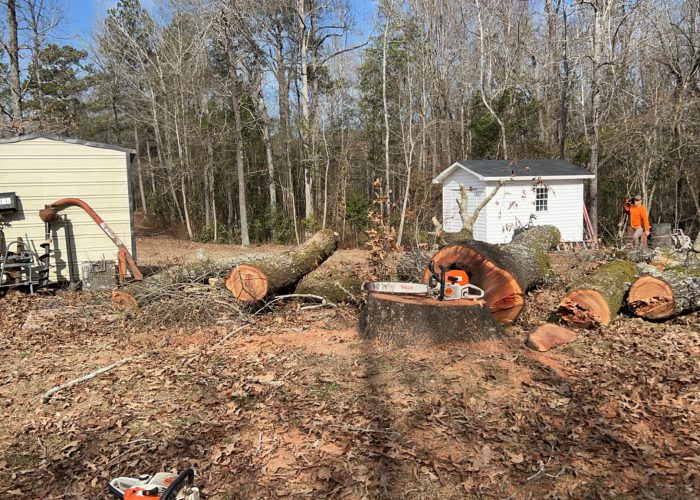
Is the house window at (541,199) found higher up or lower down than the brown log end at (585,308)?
higher up

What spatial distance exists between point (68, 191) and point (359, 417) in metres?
8.31

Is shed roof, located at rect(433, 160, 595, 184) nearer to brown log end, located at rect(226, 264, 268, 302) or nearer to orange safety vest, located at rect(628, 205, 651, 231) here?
orange safety vest, located at rect(628, 205, 651, 231)

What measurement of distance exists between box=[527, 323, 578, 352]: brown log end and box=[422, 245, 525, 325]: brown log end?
0.46m

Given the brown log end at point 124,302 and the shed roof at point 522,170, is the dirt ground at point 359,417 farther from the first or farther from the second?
the shed roof at point 522,170

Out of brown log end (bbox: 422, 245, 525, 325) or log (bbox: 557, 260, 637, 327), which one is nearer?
brown log end (bbox: 422, 245, 525, 325)

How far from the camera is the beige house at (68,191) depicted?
9.43 m

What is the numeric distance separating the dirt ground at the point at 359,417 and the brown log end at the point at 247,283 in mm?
989

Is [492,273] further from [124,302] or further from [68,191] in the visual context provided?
[68,191]

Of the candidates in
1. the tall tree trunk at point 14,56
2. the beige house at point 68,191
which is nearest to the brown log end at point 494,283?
the beige house at point 68,191

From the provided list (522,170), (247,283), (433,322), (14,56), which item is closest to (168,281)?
(247,283)

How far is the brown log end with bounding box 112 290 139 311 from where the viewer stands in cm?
713

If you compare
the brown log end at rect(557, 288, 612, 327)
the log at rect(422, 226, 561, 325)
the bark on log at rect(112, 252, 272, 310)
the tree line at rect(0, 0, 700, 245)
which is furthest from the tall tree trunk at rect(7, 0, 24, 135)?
the brown log end at rect(557, 288, 612, 327)

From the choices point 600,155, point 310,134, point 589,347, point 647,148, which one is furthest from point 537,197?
point 589,347

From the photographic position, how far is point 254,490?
318cm
